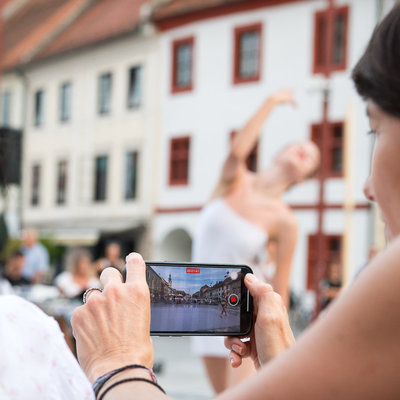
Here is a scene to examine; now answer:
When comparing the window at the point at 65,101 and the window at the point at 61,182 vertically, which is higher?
the window at the point at 65,101

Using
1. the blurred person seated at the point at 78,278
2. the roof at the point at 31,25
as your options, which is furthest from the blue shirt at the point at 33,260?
the roof at the point at 31,25

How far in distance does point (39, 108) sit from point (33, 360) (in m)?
35.5

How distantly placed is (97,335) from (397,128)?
24.2 inches

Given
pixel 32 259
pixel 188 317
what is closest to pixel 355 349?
pixel 188 317

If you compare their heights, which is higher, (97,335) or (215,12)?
(215,12)

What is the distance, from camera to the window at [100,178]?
33.2m

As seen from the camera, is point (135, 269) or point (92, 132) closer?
point (135, 269)

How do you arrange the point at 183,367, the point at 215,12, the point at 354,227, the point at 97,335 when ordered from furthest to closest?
the point at 215,12
the point at 354,227
the point at 183,367
the point at 97,335

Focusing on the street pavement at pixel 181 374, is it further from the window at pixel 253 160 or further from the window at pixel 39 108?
the window at pixel 39 108

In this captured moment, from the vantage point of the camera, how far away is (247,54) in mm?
28406

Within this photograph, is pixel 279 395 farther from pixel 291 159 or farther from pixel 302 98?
pixel 302 98

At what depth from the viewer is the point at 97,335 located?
1.59 m

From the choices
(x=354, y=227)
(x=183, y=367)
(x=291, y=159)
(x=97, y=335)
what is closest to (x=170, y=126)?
(x=354, y=227)

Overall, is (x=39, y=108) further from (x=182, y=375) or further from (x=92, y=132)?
(x=182, y=375)
